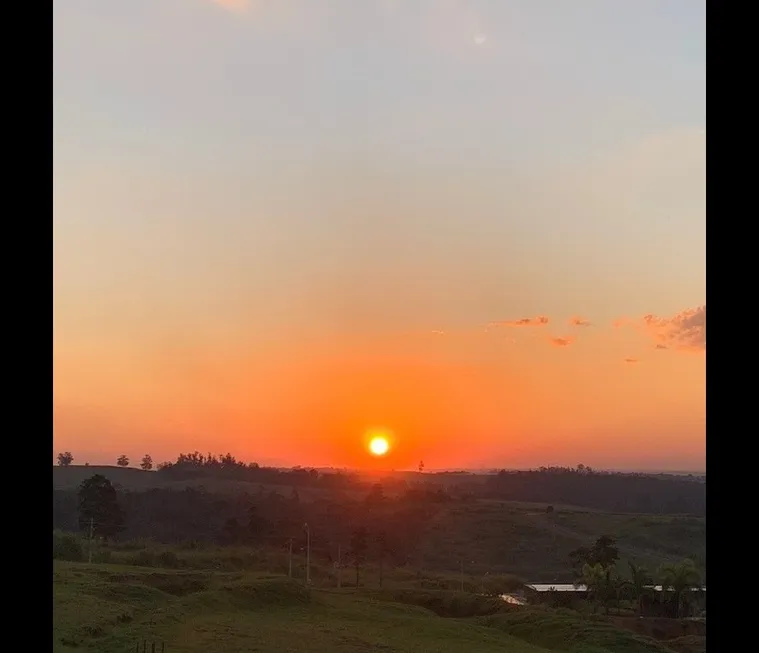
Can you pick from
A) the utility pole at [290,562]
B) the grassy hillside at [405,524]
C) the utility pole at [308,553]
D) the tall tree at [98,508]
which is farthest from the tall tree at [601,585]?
the tall tree at [98,508]

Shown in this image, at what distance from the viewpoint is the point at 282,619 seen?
9422mm

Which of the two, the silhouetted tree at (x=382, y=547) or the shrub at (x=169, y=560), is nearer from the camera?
the shrub at (x=169, y=560)

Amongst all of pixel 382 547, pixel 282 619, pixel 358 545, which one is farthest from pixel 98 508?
pixel 382 547

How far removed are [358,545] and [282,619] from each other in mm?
3408

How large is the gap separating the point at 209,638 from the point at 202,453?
8.47m

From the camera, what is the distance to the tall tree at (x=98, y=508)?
8.10m

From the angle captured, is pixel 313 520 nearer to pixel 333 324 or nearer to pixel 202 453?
pixel 202 453

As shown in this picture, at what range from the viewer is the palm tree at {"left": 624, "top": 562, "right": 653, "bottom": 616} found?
9.95 metres

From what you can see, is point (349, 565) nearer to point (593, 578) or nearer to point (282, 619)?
point (282, 619)

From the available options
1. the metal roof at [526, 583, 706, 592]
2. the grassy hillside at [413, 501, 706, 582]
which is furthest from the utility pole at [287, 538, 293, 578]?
the metal roof at [526, 583, 706, 592]

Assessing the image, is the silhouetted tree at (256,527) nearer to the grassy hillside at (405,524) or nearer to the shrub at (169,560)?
the grassy hillside at (405,524)

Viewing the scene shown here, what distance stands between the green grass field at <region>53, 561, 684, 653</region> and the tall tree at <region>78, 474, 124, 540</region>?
1.85 ft

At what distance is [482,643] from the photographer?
8.77 m

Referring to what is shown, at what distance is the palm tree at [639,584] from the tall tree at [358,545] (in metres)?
4.77
